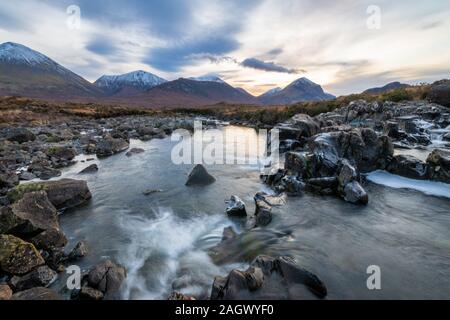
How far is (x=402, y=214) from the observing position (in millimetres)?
10281

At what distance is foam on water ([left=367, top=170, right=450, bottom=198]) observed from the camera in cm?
1212

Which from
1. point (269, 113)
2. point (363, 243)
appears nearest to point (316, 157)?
point (363, 243)

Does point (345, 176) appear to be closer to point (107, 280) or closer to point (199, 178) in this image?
point (199, 178)

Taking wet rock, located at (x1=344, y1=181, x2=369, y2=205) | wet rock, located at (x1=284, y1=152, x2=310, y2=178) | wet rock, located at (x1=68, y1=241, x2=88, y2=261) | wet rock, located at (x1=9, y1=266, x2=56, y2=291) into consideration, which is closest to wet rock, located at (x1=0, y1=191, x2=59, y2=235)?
wet rock, located at (x1=68, y1=241, x2=88, y2=261)

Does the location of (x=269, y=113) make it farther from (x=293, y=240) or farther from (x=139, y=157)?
(x=293, y=240)

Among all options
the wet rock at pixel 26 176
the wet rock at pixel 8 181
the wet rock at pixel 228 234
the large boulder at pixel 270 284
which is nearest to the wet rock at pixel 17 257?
the large boulder at pixel 270 284

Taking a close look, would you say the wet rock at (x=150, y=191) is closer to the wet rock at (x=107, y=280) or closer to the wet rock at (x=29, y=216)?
the wet rock at (x=29, y=216)

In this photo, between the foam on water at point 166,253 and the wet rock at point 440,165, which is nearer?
the foam on water at point 166,253

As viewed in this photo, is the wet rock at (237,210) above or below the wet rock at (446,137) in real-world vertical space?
below

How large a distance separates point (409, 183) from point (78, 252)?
14310 mm

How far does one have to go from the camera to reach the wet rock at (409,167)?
13.4 m

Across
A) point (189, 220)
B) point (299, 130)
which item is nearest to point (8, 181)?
point (189, 220)

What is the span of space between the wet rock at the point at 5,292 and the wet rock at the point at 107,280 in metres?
1.47

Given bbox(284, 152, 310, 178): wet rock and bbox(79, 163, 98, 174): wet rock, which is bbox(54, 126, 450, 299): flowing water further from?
bbox(79, 163, 98, 174): wet rock
